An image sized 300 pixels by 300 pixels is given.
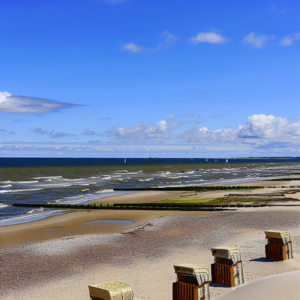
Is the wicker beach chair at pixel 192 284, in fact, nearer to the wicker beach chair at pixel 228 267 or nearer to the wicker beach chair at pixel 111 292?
the wicker beach chair at pixel 228 267

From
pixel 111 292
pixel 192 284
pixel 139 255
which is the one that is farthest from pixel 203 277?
pixel 139 255

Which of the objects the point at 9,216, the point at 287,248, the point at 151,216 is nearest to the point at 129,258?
the point at 287,248

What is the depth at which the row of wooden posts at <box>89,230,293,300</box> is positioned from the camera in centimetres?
1055

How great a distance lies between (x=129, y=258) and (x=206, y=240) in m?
6.23

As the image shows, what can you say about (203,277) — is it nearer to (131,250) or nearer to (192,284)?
(192,284)

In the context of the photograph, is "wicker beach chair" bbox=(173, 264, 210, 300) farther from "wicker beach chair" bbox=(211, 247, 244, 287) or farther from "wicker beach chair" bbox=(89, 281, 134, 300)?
"wicker beach chair" bbox=(89, 281, 134, 300)

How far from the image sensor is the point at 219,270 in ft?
47.9

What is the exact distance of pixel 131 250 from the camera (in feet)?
72.0

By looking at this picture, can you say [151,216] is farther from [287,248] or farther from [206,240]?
[287,248]

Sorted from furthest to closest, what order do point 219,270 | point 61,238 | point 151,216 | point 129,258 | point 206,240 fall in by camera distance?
point 151,216 < point 61,238 < point 206,240 < point 129,258 < point 219,270

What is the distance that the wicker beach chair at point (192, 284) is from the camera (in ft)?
39.9

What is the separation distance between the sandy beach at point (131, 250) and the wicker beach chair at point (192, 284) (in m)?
1.44

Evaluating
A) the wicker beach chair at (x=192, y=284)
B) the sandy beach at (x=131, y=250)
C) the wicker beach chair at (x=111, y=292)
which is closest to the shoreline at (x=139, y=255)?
the sandy beach at (x=131, y=250)

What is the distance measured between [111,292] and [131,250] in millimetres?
11817
